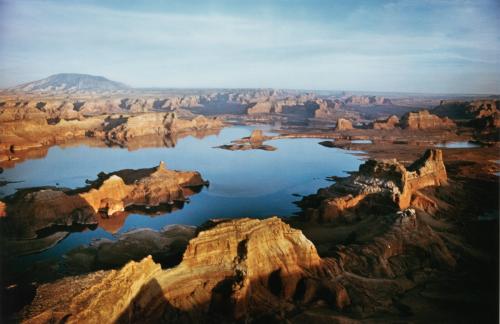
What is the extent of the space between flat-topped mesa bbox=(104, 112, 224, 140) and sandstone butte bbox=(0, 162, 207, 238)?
47021 millimetres

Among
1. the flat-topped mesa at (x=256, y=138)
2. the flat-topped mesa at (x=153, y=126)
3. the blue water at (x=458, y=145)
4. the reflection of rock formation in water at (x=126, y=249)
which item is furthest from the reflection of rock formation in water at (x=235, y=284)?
the flat-topped mesa at (x=153, y=126)

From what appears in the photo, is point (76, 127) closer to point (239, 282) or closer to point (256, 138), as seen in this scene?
point (256, 138)

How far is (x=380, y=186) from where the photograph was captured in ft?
122

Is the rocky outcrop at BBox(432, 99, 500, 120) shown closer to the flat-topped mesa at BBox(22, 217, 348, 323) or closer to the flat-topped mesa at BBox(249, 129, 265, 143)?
the flat-topped mesa at BBox(249, 129, 265, 143)

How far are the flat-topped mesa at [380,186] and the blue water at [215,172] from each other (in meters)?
5.50

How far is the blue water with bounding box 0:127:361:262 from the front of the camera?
40.2m

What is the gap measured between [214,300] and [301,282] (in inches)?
193

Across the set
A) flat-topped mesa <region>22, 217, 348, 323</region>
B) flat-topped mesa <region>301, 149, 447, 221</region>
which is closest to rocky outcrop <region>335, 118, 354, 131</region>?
flat-topped mesa <region>301, 149, 447, 221</region>

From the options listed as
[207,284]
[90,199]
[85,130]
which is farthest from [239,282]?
[85,130]

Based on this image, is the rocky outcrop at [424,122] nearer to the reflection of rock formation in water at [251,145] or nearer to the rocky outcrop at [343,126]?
the rocky outcrop at [343,126]

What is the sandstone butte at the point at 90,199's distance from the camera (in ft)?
113

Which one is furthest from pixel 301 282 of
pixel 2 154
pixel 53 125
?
pixel 53 125

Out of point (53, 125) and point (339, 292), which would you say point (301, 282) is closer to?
point (339, 292)

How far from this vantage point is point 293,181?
5531 cm
